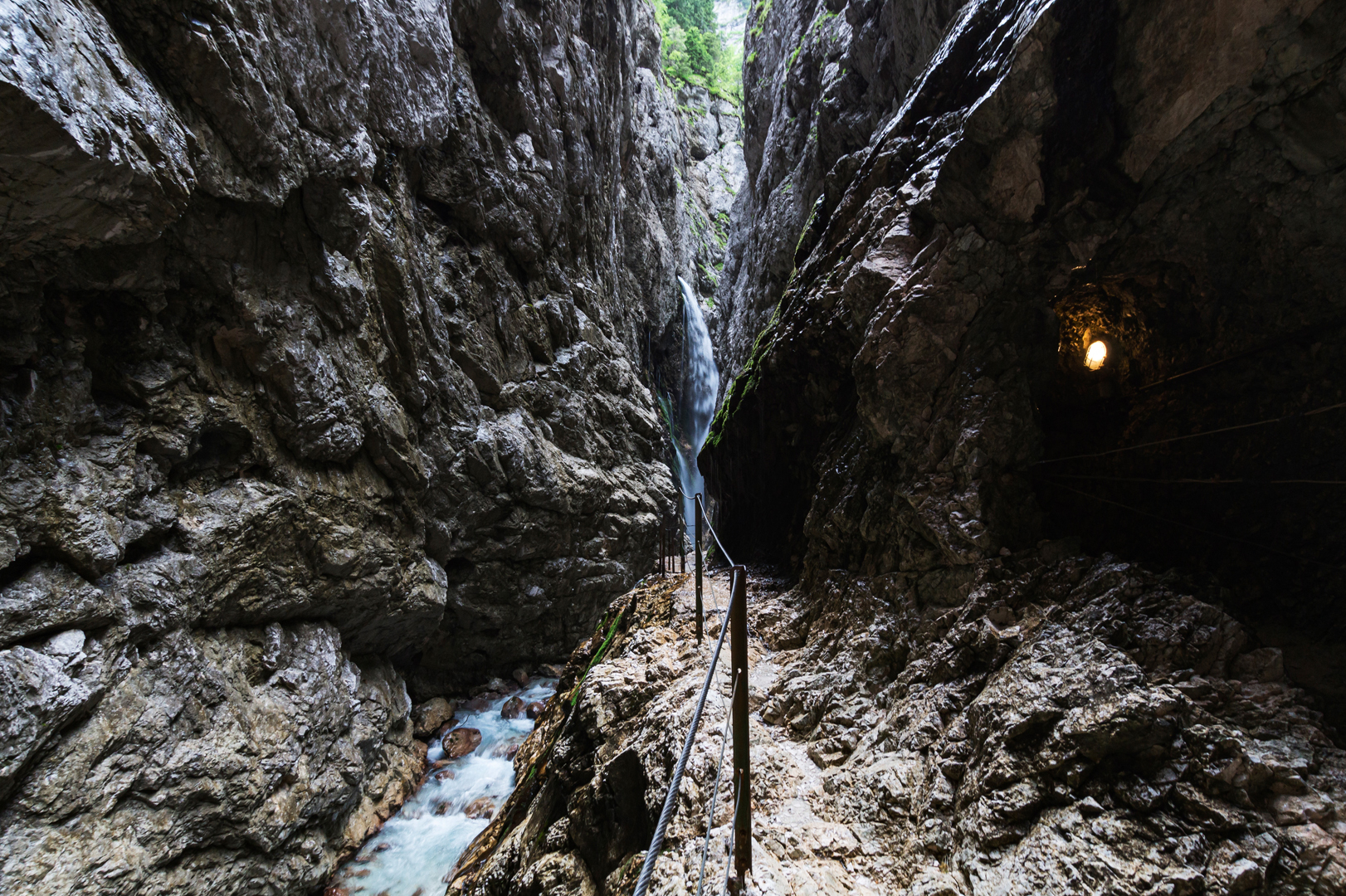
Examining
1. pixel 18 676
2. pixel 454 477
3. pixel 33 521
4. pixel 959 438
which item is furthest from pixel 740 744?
pixel 454 477

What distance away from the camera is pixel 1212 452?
12.4ft

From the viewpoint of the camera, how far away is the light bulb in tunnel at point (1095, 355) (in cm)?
478

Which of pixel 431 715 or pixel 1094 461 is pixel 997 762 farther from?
pixel 431 715

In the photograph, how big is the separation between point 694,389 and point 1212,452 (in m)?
21.9

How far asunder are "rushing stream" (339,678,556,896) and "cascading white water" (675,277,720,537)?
14908 mm

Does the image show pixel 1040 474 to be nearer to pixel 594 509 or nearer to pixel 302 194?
pixel 302 194

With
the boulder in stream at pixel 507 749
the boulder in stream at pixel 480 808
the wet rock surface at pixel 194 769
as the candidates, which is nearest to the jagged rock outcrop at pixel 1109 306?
the boulder in stream at pixel 480 808

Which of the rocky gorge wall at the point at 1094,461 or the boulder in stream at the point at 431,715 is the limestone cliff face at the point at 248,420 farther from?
the rocky gorge wall at the point at 1094,461

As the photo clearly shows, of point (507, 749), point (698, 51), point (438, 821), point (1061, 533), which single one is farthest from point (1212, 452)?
point (698, 51)

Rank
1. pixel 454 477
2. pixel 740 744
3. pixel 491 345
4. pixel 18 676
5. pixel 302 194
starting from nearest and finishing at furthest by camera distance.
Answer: pixel 740 744 < pixel 18 676 < pixel 302 194 < pixel 454 477 < pixel 491 345

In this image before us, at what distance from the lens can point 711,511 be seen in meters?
18.3

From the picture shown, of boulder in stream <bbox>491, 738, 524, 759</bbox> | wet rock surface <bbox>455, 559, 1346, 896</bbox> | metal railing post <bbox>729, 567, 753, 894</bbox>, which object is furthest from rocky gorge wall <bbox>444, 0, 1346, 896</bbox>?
boulder in stream <bbox>491, 738, 524, 759</bbox>

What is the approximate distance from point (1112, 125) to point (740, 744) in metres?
5.54

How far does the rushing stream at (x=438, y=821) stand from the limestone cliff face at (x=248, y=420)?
1.54 feet
